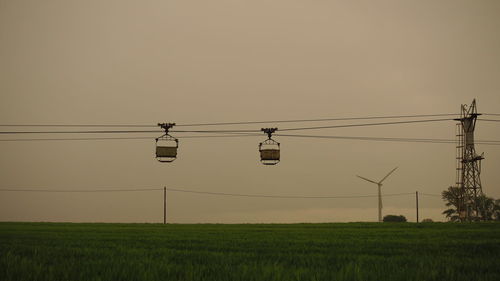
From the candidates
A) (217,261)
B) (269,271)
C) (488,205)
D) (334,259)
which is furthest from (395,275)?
(488,205)

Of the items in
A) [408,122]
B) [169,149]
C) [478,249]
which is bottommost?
[478,249]

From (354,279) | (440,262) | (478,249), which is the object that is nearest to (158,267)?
(354,279)

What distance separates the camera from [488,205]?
5719 inches

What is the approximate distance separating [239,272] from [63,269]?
4493 millimetres

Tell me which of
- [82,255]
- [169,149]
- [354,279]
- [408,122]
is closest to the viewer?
[354,279]

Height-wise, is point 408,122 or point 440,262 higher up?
point 408,122

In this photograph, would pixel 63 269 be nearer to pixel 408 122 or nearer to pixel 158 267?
pixel 158 267

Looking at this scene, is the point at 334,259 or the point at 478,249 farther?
the point at 478,249

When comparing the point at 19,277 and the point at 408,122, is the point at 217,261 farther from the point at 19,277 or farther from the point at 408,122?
the point at 408,122

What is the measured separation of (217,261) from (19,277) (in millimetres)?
5818

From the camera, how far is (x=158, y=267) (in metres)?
12.6

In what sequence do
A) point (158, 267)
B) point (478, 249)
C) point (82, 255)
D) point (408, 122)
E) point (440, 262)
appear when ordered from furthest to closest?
point (408, 122), point (478, 249), point (82, 255), point (440, 262), point (158, 267)

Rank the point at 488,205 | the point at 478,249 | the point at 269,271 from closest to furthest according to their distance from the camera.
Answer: the point at 269,271, the point at 478,249, the point at 488,205

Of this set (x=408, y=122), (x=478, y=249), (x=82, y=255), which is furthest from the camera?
(x=408, y=122)
